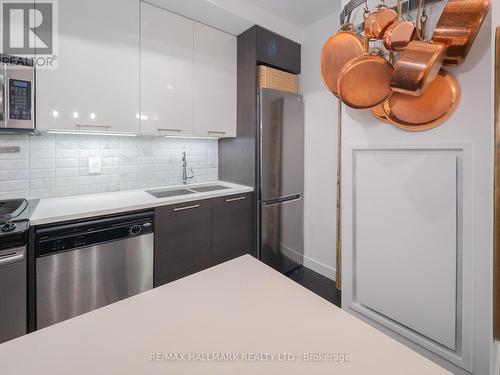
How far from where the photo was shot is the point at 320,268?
2.55 meters

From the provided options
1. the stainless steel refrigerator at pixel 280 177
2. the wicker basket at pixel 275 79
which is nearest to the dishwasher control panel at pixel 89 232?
the stainless steel refrigerator at pixel 280 177

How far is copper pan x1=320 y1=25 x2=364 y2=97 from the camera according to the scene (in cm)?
107

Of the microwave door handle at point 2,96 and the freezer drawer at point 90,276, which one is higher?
the microwave door handle at point 2,96

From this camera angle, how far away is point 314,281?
2416mm

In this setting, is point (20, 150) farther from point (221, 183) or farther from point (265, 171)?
point (265, 171)

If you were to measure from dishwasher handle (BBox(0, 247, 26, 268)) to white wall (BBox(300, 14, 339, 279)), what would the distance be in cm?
229

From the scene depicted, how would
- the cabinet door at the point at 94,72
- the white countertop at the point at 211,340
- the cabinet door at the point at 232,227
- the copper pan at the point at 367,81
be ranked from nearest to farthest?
the white countertop at the point at 211,340 → the copper pan at the point at 367,81 → the cabinet door at the point at 94,72 → the cabinet door at the point at 232,227

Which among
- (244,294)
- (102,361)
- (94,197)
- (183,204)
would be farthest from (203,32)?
(102,361)

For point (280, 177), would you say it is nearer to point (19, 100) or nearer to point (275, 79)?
point (275, 79)

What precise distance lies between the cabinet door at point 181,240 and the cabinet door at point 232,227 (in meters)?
0.08

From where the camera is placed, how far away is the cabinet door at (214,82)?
215 cm

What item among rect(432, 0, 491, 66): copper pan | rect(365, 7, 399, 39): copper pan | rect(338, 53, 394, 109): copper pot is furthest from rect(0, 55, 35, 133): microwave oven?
rect(432, 0, 491, 66): copper pan

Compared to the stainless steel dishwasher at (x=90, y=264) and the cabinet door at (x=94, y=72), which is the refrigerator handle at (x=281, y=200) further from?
the cabinet door at (x=94, y=72)

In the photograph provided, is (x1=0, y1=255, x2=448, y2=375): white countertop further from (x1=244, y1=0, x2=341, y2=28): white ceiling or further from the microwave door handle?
(x1=244, y1=0, x2=341, y2=28): white ceiling
